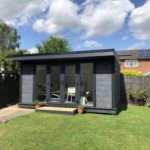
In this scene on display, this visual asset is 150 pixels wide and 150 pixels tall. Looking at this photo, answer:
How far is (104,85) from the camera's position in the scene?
9477mm

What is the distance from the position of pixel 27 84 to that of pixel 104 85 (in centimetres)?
407

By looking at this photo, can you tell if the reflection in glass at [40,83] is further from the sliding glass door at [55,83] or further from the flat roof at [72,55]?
the flat roof at [72,55]

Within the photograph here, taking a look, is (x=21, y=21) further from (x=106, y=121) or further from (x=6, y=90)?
(x=106, y=121)

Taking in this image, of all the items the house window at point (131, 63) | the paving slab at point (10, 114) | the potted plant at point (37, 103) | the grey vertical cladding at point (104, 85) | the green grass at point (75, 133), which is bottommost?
the green grass at point (75, 133)

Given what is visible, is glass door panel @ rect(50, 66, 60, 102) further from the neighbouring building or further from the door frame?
the neighbouring building

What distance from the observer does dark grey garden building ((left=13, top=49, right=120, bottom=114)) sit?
9375 mm

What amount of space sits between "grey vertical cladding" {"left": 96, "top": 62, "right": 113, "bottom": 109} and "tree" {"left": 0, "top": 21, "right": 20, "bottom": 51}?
1532 centimetres

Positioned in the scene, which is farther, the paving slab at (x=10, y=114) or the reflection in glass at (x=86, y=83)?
the reflection in glass at (x=86, y=83)

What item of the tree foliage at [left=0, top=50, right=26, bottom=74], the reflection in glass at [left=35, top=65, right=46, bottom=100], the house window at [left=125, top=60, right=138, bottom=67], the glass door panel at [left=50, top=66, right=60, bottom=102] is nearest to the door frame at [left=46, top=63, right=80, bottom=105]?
the glass door panel at [left=50, top=66, right=60, bottom=102]

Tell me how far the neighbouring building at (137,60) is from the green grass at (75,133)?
22.6 metres

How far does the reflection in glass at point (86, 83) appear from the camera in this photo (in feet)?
32.4

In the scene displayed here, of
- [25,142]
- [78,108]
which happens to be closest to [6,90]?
[78,108]

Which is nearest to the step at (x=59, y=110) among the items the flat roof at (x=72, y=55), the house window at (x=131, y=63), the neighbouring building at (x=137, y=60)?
the flat roof at (x=72, y=55)

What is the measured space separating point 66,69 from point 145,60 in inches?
855
